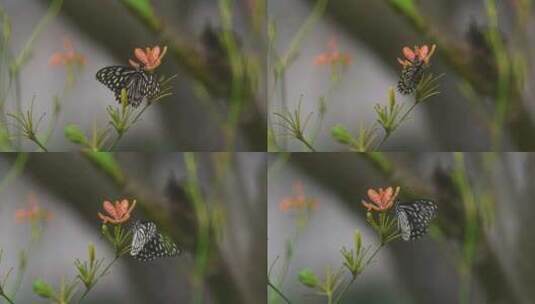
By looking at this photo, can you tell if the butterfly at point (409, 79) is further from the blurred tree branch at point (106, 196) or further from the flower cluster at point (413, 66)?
the blurred tree branch at point (106, 196)

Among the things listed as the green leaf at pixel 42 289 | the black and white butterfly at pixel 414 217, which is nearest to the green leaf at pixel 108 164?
the green leaf at pixel 42 289

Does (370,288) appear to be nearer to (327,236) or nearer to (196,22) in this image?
(327,236)

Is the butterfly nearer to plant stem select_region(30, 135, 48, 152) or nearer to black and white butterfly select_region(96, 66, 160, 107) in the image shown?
black and white butterfly select_region(96, 66, 160, 107)

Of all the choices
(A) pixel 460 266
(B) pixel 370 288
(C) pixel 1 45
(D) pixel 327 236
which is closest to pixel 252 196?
(D) pixel 327 236

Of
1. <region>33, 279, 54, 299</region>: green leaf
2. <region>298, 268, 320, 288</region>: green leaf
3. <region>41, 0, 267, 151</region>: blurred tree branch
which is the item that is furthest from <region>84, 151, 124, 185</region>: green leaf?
<region>298, 268, 320, 288</region>: green leaf

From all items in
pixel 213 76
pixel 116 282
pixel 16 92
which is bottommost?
pixel 116 282

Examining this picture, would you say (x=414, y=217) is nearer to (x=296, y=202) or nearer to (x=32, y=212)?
(x=296, y=202)
